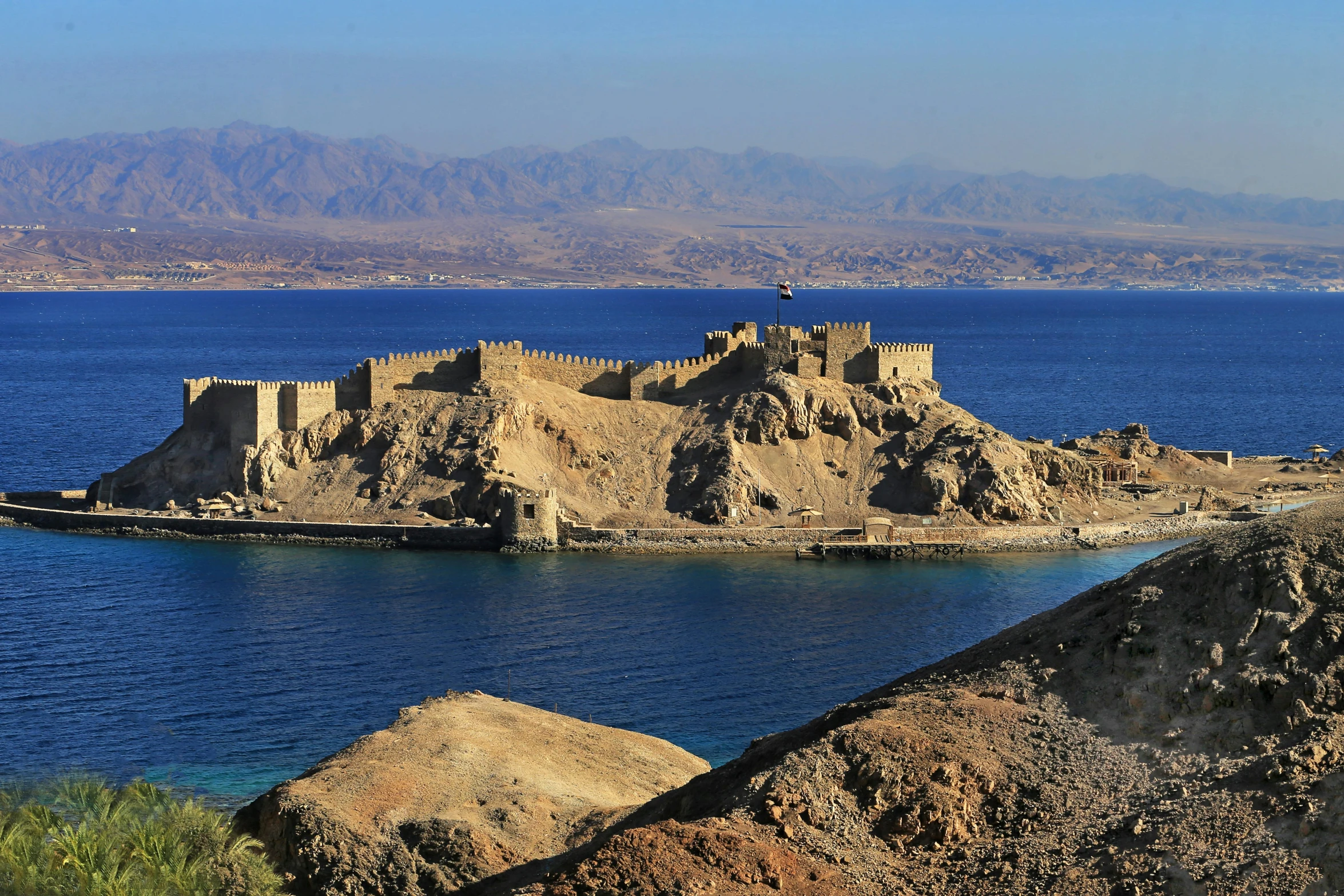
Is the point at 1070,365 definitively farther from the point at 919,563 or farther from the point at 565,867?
the point at 565,867

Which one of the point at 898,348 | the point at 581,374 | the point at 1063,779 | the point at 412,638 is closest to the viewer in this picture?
the point at 1063,779

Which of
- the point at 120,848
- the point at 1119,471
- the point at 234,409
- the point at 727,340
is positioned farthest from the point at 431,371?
the point at 120,848

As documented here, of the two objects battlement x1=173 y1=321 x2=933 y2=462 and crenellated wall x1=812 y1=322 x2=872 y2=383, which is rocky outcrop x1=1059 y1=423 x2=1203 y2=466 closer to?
battlement x1=173 y1=321 x2=933 y2=462

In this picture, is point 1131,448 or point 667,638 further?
point 1131,448

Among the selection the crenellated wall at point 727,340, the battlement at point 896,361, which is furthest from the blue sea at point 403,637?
the crenellated wall at point 727,340

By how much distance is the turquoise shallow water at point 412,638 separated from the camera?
43156mm

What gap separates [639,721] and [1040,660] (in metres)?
18.5

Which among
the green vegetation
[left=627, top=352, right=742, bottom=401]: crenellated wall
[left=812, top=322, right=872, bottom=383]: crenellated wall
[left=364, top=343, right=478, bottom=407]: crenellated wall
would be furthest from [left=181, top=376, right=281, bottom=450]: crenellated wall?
the green vegetation

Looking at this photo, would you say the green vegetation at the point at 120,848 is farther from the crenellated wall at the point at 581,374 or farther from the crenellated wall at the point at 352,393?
the crenellated wall at the point at 581,374

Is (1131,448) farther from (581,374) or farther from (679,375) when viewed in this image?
(581,374)

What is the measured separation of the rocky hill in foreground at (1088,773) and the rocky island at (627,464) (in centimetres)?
4276

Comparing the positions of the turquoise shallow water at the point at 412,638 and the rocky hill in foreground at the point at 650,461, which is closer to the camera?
the turquoise shallow water at the point at 412,638

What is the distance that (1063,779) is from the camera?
2397 cm

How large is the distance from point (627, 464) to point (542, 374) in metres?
8.28
